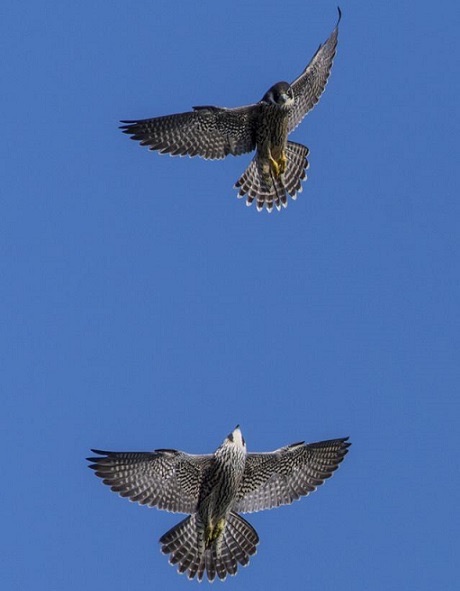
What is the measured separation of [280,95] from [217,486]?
12.6ft

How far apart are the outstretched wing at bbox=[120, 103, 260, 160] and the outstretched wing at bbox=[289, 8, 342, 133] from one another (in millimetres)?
504

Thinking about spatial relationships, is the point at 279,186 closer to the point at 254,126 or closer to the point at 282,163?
the point at 282,163

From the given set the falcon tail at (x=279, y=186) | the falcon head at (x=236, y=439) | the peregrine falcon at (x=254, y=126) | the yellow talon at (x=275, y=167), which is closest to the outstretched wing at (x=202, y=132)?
the peregrine falcon at (x=254, y=126)

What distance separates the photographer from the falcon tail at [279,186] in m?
15.3

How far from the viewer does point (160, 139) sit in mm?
13906

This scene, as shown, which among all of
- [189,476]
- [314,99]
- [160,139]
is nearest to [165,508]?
[189,476]

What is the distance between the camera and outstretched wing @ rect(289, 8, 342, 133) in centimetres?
1447

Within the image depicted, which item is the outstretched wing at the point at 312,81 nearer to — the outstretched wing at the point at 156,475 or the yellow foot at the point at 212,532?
the outstretched wing at the point at 156,475

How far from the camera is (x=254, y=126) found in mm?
14406

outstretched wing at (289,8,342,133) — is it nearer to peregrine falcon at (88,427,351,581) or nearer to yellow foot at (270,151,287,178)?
yellow foot at (270,151,287,178)

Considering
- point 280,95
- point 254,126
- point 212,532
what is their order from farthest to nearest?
point 254,126 < point 280,95 < point 212,532

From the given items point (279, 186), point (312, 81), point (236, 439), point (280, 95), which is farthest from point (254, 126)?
point (236, 439)

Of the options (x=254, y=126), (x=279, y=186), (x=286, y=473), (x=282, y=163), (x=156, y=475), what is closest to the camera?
(x=156, y=475)

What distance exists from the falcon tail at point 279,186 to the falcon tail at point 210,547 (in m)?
3.72
